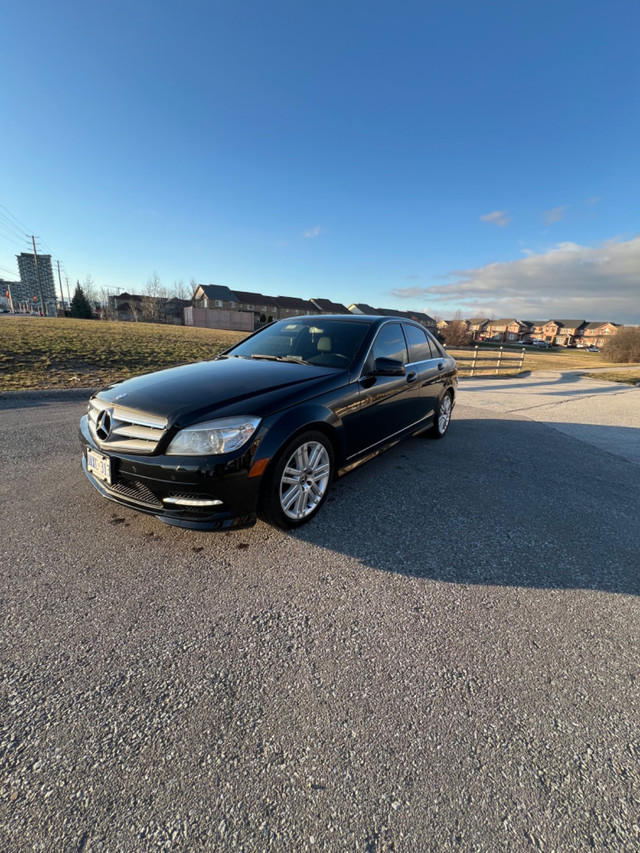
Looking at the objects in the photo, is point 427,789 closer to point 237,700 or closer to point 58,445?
point 237,700

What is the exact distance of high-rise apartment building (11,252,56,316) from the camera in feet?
272

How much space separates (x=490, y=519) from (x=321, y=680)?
2.12 m

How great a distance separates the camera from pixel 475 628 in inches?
82.2

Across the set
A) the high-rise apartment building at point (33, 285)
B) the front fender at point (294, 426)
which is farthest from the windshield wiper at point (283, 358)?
the high-rise apartment building at point (33, 285)

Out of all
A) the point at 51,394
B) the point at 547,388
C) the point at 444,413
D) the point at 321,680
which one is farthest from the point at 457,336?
the point at 321,680

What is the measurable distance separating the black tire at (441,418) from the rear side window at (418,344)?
684 mm

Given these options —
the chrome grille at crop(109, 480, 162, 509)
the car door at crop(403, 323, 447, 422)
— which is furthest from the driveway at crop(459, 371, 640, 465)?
the chrome grille at crop(109, 480, 162, 509)

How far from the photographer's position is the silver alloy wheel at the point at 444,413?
17.7ft

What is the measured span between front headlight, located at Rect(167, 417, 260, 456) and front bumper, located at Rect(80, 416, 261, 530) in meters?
0.05

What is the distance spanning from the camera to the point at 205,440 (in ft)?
7.92

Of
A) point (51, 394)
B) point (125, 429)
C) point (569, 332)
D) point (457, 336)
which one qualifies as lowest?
point (51, 394)

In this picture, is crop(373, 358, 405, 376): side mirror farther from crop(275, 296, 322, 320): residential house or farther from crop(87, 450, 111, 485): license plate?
crop(275, 296, 322, 320): residential house

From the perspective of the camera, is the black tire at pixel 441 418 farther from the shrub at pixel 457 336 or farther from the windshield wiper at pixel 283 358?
the shrub at pixel 457 336

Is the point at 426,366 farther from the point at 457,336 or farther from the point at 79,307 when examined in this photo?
the point at 79,307
